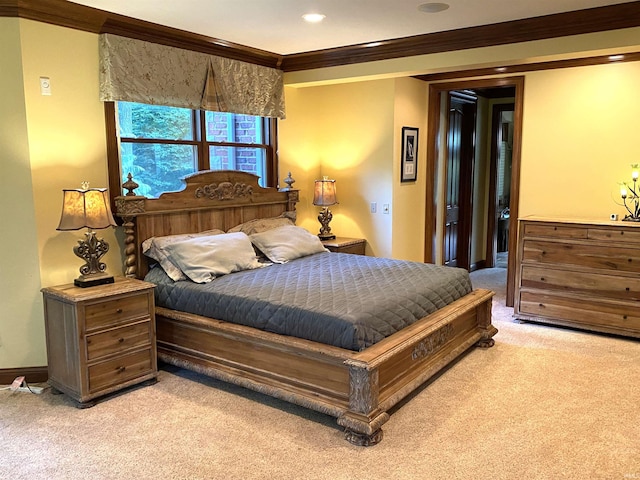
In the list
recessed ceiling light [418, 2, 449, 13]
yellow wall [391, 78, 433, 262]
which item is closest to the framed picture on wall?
yellow wall [391, 78, 433, 262]

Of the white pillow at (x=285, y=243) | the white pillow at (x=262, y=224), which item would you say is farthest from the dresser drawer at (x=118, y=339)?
the white pillow at (x=262, y=224)

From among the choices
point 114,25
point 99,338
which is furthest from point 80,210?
point 114,25

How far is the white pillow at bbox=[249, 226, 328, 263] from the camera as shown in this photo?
4.44 meters

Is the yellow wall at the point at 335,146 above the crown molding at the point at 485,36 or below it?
below

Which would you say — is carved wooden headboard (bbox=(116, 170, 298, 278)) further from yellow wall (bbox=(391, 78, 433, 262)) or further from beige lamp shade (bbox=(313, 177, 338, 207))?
yellow wall (bbox=(391, 78, 433, 262))

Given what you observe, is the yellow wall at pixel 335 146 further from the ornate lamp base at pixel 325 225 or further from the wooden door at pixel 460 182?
the wooden door at pixel 460 182

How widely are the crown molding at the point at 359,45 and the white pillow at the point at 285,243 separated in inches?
62.2

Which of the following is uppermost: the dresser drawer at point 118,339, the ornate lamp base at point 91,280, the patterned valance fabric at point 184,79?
the patterned valance fabric at point 184,79

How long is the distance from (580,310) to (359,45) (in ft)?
9.66

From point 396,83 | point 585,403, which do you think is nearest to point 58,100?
point 396,83

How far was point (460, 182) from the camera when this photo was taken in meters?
6.97

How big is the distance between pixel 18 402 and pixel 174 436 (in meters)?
1.18

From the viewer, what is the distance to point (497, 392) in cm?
338

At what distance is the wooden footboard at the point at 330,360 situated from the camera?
9.18 ft
